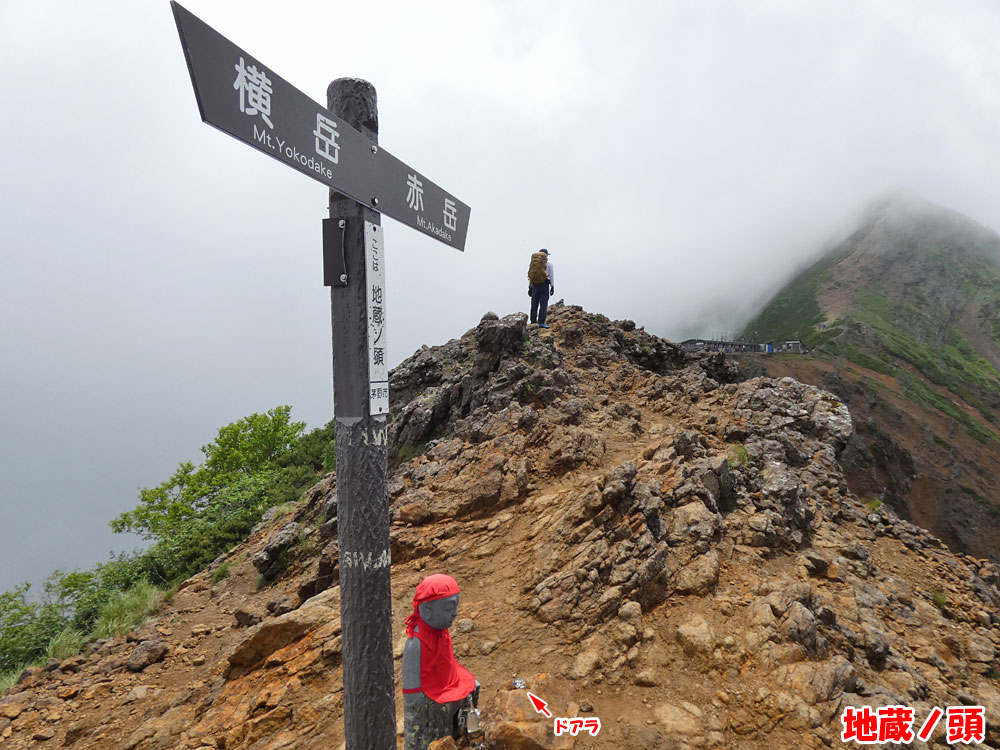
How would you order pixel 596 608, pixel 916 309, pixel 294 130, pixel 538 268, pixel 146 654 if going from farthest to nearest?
pixel 916 309
pixel 538 268
pixel 146 654
pixel 596 608
pixel 294 130

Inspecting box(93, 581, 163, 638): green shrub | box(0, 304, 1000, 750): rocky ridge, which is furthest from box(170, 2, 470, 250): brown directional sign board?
box(93, 581, 163, 638): green shrub

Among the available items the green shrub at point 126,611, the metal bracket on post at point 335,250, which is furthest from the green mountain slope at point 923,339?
the metal bracket on post at point 335,250

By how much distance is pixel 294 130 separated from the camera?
213 centimetres

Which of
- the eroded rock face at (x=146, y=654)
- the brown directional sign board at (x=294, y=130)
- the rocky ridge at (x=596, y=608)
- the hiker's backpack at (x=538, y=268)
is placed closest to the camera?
the brown directional sign board at (x=294, y=130)

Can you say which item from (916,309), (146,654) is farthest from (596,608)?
(916,309)

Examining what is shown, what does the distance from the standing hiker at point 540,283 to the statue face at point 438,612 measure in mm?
10952

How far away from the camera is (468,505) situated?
715 centimetres

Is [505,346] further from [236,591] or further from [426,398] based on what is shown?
[236,591]

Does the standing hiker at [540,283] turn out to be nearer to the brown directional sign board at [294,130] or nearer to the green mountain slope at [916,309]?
the brown directional sign board at [294,130]

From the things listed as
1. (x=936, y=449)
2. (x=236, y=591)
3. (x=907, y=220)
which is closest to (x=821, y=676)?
(x=236, y=591)

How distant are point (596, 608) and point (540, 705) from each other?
1280 mm

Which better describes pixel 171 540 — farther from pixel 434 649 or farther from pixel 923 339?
pixel 923 339

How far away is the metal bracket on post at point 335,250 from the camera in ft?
8.03

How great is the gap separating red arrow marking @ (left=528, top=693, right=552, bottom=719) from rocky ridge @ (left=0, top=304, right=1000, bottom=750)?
143mm
